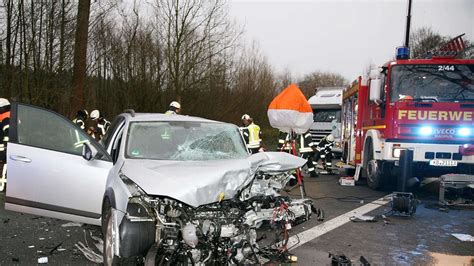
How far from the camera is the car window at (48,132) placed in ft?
16.5

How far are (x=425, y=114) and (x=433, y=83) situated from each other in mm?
735

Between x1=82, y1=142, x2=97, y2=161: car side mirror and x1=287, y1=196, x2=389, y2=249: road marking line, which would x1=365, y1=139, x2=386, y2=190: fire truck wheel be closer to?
x1=287, y1=196, x2=389, y2=249: road marking line

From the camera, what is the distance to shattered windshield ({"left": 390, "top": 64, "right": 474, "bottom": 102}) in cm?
894

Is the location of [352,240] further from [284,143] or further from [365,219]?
[284,143]

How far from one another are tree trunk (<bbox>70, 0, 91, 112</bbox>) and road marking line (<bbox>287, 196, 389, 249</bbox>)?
853 centimetres

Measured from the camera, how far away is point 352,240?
580 centimetres

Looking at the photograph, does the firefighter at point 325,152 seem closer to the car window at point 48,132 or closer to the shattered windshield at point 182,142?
the shattered windshield at point 182,142

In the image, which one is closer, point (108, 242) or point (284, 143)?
point (108, 242)

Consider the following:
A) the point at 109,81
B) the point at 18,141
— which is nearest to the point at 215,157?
the point at 18,141

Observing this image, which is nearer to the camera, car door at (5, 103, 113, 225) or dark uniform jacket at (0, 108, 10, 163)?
car door at (5, 103, 113, 225)

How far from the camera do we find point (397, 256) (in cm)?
514

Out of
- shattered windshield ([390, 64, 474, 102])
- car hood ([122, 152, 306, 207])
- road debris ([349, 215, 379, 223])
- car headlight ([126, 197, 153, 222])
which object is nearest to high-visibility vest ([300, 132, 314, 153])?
shattered windshield ([390, 64, 474, 102])

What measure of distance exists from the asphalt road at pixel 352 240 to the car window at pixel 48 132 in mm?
1177

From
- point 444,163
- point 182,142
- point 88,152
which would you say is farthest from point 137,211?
point 444,163
